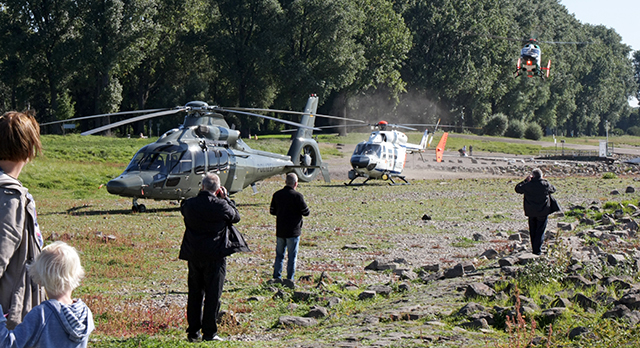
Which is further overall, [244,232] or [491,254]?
[244,232]

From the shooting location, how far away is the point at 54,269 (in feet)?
13.4

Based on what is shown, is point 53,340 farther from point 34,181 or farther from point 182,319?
point 34,181

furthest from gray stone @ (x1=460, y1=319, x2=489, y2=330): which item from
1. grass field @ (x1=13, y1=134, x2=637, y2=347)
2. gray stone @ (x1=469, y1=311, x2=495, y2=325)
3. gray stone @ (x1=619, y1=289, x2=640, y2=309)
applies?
gray stone @ (x1=619, y1=289, x2=640, y2=309)

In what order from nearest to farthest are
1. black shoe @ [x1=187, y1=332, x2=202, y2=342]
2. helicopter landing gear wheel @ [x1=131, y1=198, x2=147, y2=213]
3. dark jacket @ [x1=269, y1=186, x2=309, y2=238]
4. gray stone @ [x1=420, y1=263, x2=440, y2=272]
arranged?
black shoe @ [x1=187, y1=332, x2=202, y2=342] < dark jacket @ [x1=269, y1=186, x2=309, y2=238] < gray stone @ [x1=420, y1=263, x2=440, y2=272] < helicopter landing gear wheel @ [x1=131, y1=198, x2=147, y2=213]

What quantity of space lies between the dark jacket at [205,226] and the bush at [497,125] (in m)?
84.6

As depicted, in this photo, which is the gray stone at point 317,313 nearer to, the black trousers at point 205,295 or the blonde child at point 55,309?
the black trousers at point 205,295

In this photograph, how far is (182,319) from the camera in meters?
8.99

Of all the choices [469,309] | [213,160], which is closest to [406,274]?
[469,309]

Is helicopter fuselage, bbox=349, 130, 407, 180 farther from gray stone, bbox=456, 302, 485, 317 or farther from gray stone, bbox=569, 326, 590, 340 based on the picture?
gray stone, bbox=569, 326, 590, 340

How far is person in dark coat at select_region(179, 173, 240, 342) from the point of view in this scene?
7.85m

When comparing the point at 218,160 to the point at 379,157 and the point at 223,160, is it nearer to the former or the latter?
the point at 223,160

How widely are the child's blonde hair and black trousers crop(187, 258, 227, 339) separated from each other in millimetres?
3737

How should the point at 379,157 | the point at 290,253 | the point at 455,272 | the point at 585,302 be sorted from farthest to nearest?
the point at 379,157 → the point at 455,272 → the point at 290,253 → the point at 585,302

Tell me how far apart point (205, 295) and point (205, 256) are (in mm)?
478
